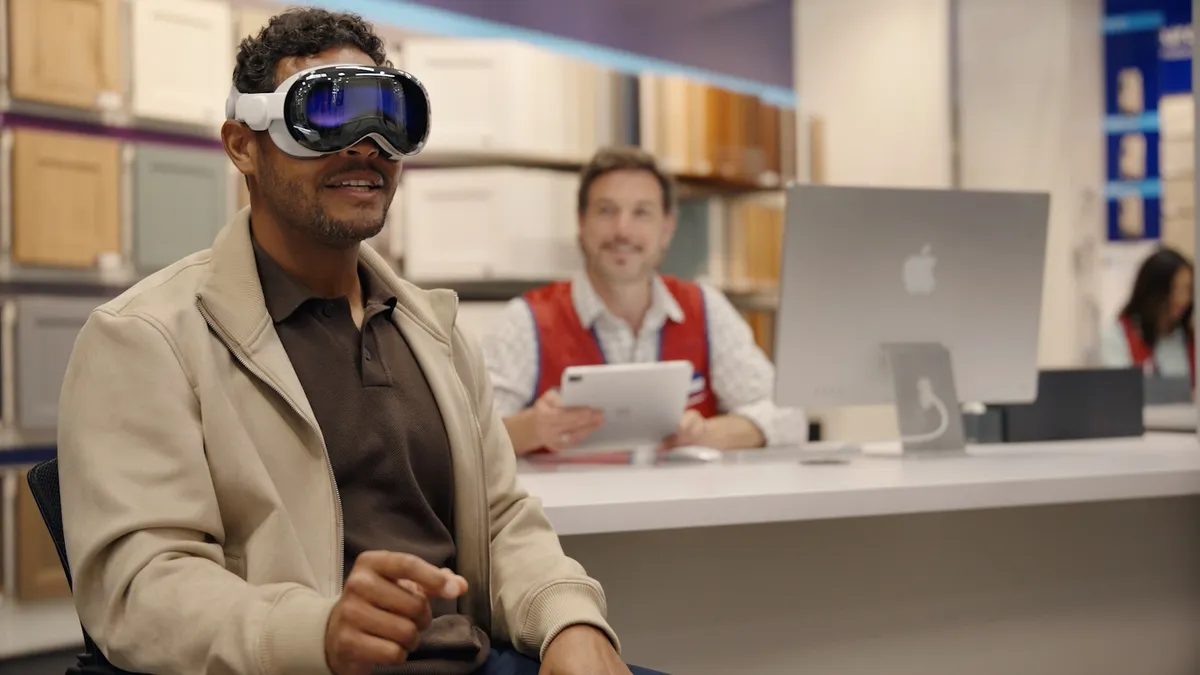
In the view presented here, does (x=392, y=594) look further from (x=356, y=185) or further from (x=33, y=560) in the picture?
(x=33, y=560)

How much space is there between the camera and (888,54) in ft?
20.5

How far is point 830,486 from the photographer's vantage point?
1.89 m

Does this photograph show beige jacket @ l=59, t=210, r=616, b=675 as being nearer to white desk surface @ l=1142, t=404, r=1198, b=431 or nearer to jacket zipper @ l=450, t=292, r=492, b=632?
jacket zipper @ l=450, t=292, r=492, b=632

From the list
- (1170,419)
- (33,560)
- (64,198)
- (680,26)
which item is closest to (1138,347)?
(1170,419)

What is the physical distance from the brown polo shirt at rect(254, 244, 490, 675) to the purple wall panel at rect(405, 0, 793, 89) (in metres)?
3.88

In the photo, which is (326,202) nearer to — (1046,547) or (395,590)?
(395,590)

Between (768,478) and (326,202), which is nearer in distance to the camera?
(326,202)

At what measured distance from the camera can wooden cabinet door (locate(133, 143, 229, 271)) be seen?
3.90 metres

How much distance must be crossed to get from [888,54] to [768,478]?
4.72 m

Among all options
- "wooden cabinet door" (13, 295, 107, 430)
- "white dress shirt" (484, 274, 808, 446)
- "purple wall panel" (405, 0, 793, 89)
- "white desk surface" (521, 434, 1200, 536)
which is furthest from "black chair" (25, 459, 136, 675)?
"purple wall panel" (405, 0, 793, 89)

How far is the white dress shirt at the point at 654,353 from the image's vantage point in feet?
9.46

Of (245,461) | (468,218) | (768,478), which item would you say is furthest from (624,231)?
(245,461)

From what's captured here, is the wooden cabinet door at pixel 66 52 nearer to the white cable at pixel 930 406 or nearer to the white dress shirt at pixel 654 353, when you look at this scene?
the white dress shirt at pixel 654 353

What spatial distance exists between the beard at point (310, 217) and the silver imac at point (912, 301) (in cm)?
107
